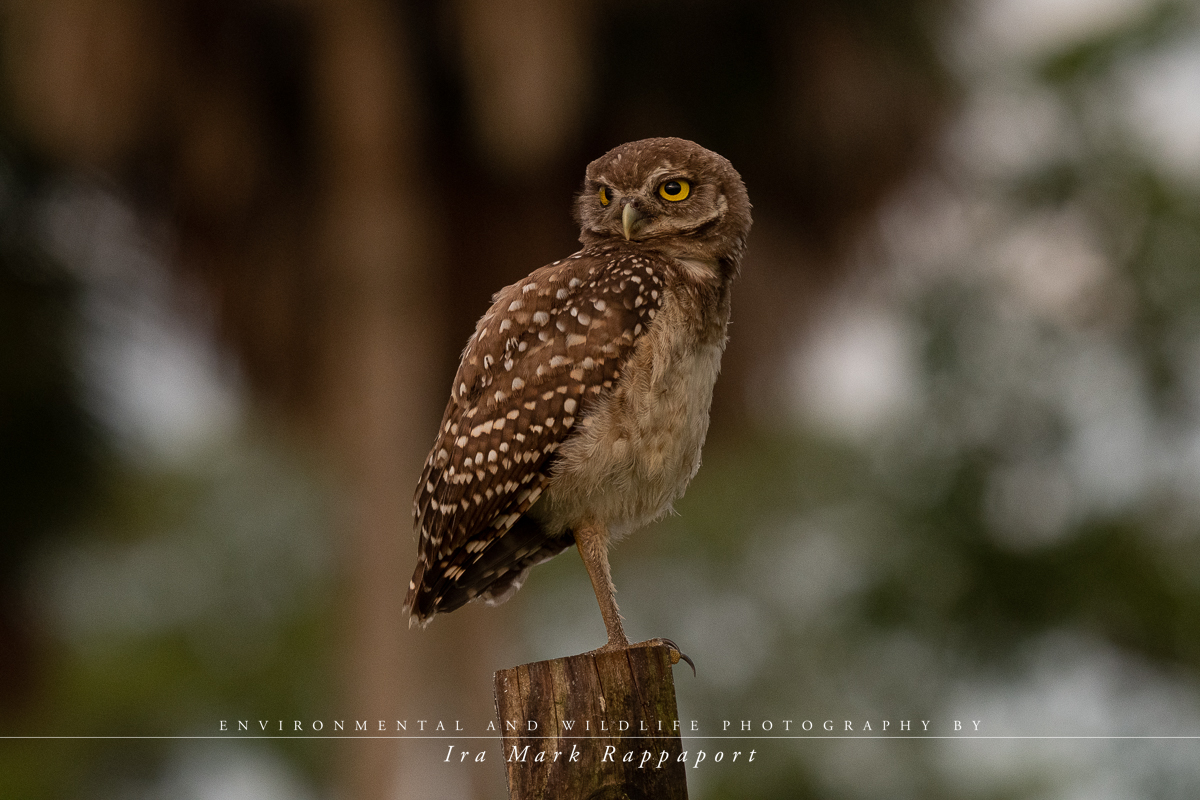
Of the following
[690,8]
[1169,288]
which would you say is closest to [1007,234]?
[1169,288]

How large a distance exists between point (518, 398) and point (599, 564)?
572 millimetres

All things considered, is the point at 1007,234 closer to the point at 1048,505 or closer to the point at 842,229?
the point at 1048,505

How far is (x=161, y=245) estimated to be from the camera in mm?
10844

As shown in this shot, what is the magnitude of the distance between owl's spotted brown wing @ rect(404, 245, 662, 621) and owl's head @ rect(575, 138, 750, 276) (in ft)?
0.60

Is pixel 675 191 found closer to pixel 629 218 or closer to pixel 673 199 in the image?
pixel 673 199

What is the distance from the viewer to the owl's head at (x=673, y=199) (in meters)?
4.12

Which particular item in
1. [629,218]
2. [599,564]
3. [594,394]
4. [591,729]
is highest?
[629,218]

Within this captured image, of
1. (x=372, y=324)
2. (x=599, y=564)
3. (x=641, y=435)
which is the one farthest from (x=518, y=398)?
(x=372, y=324)

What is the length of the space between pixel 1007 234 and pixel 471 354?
41.5 ft

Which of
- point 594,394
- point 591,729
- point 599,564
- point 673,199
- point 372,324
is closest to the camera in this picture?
point 591,729

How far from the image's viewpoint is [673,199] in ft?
13.6

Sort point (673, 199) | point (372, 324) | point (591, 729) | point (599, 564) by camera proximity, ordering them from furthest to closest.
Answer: point (372, 324)
point (673, 199)
point (599, 564)
point (591, 729)

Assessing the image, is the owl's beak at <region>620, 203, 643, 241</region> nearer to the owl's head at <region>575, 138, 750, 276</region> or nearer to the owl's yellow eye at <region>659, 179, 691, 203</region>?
the owl's head at <region>575, 138, 750, 276</region>

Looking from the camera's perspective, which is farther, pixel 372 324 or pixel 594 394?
pixel 372 324
